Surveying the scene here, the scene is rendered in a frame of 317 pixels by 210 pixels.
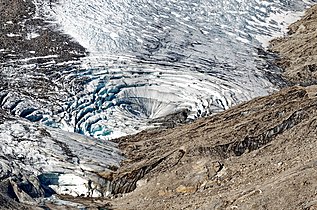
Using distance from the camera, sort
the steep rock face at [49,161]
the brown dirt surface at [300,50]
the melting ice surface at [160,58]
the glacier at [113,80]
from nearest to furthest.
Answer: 1. the steep rock face at [49,161]
2. the glacier at [113,80]
3. the melting ice surface at [160,58]
4. the brown dirt surface at [300,50]

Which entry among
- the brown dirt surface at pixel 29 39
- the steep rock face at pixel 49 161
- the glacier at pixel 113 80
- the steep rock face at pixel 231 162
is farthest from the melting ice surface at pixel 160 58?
the steep rock face at pixel 49 161

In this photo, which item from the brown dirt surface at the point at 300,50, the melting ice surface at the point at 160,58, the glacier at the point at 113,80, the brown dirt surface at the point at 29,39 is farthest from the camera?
the brown dirt surface at the point at 300,50

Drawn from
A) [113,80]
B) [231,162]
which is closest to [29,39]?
[113,80]

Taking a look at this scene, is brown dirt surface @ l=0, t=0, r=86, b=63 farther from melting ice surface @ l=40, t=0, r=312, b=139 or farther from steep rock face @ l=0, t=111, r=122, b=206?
steep rock face @ l=0, t=111, r=122, b=206

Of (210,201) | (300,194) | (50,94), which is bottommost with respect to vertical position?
(50,94)

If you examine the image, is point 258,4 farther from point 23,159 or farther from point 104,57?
point 23,159

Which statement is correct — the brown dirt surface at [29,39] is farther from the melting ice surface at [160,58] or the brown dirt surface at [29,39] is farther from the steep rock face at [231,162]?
the steep rock face at [231,162]

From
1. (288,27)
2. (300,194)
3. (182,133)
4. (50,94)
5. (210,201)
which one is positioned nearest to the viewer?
(300,194)

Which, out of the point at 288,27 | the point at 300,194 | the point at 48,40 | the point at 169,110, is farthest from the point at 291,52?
the point at 300,194
